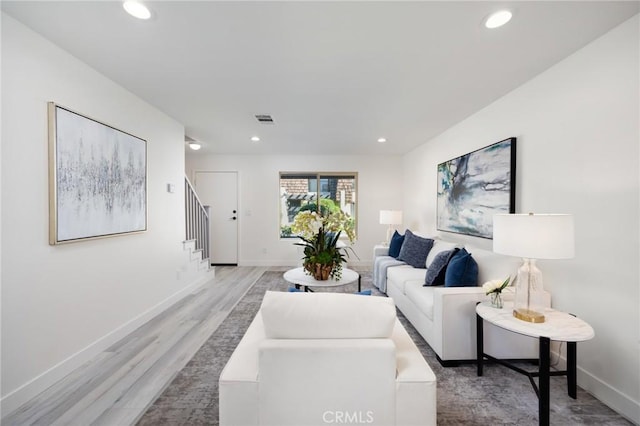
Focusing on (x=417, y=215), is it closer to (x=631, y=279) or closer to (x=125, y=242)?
(x=631, y=279)

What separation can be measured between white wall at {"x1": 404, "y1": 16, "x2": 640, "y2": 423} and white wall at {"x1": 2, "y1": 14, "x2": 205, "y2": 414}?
372 centimetres

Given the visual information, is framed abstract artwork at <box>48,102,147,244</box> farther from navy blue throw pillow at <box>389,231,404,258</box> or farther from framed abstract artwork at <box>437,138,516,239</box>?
framed abstract artwork at <box>437,138,516,239</box>

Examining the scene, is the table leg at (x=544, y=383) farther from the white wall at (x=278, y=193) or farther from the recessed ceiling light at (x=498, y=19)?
the white wall at (x=278, y=193)

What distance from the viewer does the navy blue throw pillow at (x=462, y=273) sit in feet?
8.19

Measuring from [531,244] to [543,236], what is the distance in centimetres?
7

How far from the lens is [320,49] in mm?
1945

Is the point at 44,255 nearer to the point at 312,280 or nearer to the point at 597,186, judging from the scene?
the point at 312,280

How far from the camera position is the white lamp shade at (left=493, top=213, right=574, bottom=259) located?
155 centimetres

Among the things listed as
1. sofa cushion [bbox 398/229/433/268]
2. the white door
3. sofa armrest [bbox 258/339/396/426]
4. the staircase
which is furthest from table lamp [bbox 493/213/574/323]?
the white door

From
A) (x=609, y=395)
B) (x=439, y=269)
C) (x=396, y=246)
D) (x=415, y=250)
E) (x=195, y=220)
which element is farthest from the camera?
(x=195, y=220)

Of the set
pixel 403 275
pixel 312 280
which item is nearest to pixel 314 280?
pixel 312 280

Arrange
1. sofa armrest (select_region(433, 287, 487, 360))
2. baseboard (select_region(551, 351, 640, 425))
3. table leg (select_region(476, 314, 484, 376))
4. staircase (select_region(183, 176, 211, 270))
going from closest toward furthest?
baseboard (select_region(551, 351, 640, 425)), table leg (select_region(476, 314, 484, 376)), sofa armrest (select_region(433, 287, 487, 360)), staircase (select_region(183, 176, 211, 270))

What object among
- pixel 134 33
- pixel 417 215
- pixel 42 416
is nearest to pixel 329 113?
pixel 134 33

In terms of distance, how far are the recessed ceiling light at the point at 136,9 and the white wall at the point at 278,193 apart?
4229 mm
